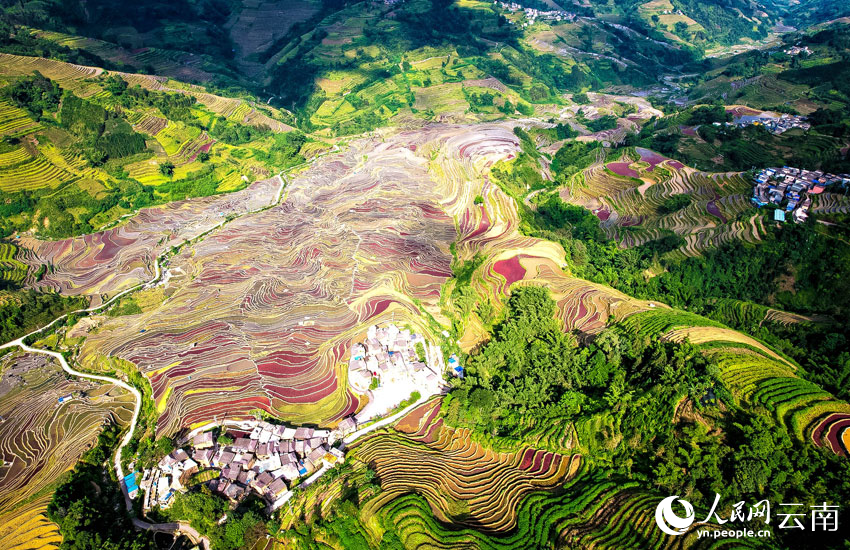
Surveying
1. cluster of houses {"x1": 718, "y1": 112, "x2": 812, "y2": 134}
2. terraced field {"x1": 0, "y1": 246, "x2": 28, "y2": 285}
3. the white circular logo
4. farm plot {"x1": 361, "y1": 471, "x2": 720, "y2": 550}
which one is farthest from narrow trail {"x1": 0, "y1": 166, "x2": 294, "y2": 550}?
cluster of houses {"x1": 718, "y1": 112, "x2": 812, "y2": 134}

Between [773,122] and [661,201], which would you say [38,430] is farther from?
[773,122]

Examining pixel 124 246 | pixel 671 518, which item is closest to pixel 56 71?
pixel 124 246

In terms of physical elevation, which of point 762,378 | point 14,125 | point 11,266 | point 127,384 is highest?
point 14,125

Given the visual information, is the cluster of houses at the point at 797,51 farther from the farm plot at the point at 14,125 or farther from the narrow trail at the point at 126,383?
the farm plot at the point at 14,125

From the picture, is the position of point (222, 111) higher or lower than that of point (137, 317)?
higher

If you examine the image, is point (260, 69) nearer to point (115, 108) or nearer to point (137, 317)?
point (115, 108)

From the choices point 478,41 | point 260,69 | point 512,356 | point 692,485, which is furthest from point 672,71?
point 692,485
